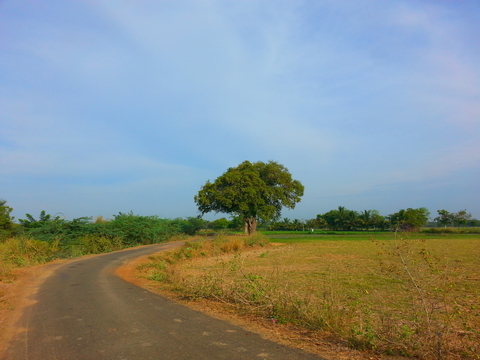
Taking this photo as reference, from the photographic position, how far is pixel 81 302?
30.5 ft

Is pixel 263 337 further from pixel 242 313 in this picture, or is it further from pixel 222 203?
pixel 222 203

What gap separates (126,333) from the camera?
6.36 meters

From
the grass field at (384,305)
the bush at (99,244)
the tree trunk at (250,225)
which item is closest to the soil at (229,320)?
the grass field at (384,305)

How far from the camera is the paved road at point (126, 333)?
17.5 feet

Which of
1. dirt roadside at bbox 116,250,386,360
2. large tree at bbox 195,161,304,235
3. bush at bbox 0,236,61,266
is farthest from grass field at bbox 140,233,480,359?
large tree at bbox 195,161,304,235

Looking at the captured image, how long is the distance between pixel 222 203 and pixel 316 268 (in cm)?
2645

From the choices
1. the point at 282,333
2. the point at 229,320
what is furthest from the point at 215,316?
the point at 282,333

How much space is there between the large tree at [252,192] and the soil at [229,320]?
29086mm

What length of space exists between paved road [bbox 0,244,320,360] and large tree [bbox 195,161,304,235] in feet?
106

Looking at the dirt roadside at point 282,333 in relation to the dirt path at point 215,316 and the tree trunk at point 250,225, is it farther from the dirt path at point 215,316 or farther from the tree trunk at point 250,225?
the tree trunk at point 250,225

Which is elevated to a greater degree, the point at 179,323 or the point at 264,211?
the point at 264,211

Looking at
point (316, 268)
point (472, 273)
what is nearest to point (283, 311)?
point (316, 268)

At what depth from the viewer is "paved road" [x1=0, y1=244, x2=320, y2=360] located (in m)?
5.34

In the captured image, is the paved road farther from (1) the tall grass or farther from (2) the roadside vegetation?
(1) the tall grass
